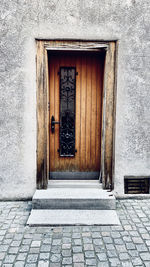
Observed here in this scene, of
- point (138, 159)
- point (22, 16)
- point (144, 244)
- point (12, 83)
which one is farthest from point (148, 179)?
point (22, 16)

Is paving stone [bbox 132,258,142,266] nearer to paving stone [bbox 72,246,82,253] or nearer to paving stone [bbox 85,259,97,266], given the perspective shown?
paving stone [bbox 85,259,97,266]

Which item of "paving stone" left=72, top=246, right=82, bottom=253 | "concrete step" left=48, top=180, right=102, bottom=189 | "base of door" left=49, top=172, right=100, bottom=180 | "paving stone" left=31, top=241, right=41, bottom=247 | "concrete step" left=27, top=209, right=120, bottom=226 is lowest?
"paving stone" left=72, top=246, right=82, bottom=253

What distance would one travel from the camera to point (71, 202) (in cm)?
367

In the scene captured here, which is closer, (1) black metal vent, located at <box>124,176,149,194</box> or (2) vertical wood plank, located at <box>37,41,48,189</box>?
(2) vertical wood plank, located at <box>37,41,48,189</box>

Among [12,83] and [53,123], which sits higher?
[12,83]

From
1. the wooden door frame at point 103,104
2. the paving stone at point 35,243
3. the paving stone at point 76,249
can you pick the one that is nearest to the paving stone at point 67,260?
the paving stone at point 76,249

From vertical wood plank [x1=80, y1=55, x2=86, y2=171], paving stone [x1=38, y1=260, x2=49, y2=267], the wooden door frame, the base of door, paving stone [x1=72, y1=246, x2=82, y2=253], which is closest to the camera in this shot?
paving stone [x1=38, y1=260, x2=49, y2=267]

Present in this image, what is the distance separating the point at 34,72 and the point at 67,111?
93cm

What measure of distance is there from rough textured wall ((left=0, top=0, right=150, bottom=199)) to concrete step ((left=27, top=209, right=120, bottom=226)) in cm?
66

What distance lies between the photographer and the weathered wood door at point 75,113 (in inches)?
163

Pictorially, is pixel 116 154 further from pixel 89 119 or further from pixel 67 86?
pixel 67 86

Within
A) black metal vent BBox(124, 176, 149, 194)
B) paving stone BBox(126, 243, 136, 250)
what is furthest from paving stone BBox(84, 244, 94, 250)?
black metal vent BBox(124, 176, 149, 194)

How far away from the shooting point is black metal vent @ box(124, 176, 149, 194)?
4.14 meters

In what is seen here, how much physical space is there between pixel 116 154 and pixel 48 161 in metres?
1.27
